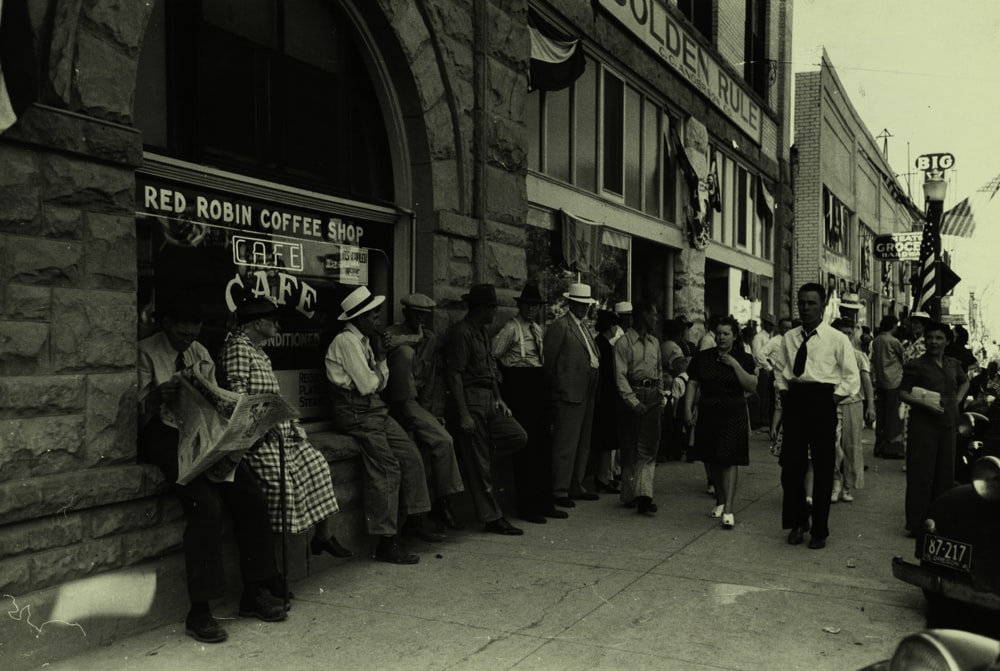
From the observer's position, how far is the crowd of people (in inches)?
216

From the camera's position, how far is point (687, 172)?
14.8 meters

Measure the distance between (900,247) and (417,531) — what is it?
2129cm

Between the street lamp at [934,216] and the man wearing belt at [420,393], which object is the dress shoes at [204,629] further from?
the street lamp at [934,216]

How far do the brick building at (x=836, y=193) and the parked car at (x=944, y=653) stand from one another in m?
21.7

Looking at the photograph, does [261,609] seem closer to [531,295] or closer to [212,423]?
[212,423]

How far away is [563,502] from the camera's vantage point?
9.21 metres

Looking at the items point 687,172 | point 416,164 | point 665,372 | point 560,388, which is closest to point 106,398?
point 416,164

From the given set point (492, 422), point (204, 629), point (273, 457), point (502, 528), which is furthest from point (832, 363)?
point (204, 629)

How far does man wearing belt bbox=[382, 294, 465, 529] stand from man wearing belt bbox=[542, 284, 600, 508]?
1.63 m

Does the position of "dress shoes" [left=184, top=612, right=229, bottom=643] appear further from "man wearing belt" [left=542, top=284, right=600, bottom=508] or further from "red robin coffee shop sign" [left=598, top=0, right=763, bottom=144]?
"red robin coffee shop sign" [left=598, top=0, right=763, bottom=144]

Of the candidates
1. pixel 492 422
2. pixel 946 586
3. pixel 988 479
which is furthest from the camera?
pixel 492 422

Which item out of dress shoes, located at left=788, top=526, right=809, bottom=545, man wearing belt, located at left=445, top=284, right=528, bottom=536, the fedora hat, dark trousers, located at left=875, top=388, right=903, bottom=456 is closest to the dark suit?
the fedora hat

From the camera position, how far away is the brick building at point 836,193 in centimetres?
2509

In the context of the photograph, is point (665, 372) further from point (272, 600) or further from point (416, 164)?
point (272, 600)
